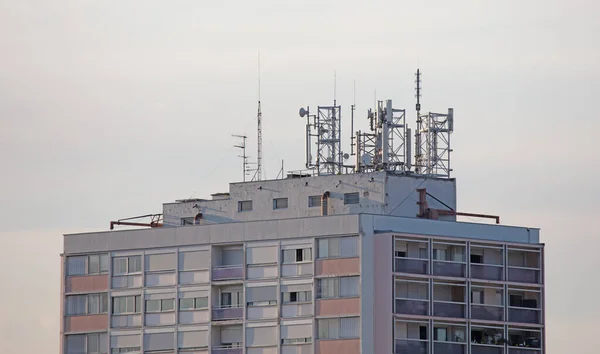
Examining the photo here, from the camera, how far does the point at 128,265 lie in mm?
131625

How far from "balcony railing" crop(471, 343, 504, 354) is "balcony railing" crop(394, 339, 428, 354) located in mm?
3800

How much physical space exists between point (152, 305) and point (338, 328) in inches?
617

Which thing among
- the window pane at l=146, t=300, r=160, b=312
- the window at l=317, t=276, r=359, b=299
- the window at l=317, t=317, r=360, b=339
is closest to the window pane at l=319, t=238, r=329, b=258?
the window at l=317, t=276, r=359, b=299

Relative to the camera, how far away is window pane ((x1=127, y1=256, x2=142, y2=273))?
13112 centimetres

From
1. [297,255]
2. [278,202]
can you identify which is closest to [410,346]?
[297,255]

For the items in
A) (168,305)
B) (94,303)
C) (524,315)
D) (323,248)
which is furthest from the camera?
(94,303)

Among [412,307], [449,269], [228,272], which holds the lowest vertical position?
[412,307]

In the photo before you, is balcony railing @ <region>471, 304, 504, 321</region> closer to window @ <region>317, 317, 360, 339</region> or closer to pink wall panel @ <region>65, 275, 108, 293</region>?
window @ <region>317, 317, 360, 339</region>

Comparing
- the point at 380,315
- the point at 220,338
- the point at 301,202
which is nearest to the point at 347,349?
the point at 380,315

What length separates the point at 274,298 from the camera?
124062mm

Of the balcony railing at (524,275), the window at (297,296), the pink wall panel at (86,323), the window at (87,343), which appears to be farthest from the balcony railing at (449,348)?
the pink wall panel at (86,323)

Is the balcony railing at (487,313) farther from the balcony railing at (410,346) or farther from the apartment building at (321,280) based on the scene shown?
the balcony railing at (410,346)

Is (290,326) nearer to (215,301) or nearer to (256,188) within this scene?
(215,301)

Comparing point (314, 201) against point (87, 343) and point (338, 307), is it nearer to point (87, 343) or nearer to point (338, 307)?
point (338, 307)
